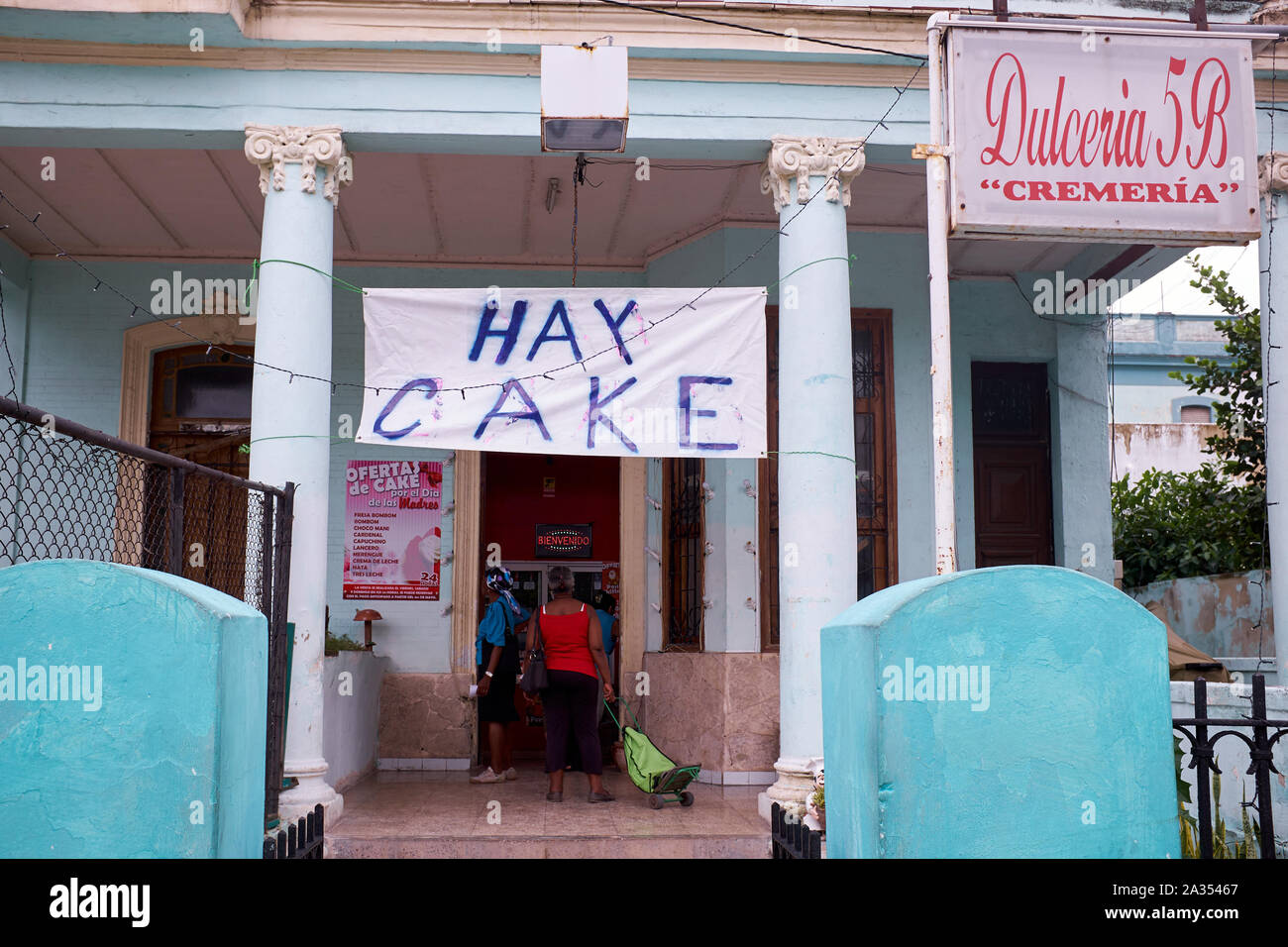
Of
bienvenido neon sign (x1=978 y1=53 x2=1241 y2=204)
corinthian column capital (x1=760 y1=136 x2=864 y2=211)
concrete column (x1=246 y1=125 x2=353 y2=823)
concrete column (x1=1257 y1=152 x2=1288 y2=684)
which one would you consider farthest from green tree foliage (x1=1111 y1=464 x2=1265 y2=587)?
concrete column (x1=246 y1=125 x2=353 y2=823)

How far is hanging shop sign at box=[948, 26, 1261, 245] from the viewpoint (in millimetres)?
6637

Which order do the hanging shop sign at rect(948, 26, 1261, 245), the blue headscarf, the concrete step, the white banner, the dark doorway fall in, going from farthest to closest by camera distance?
the dark doorway < the blue headscarf < the white banner < the concrete step < the hanging shop sign at rect(948, 26, 1261, 245)

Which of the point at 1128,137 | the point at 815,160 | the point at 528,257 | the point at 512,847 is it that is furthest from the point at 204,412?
the point at 1128,137

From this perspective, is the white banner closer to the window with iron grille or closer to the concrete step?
the concrete step

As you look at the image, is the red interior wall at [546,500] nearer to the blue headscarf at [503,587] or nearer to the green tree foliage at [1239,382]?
the blue headscarf at [503,587]

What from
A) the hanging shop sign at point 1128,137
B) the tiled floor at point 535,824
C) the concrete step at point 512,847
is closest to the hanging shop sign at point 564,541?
the tiled floor at point 535,824

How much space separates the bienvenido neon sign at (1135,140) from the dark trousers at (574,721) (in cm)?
479

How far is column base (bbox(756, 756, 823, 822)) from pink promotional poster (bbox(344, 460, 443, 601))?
15.4 ft

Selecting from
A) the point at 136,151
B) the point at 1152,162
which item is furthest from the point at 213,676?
the point at 136,151

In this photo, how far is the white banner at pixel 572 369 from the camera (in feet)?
26.9

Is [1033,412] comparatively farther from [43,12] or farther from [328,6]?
[43,12]

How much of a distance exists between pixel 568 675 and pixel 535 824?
4.04 ft

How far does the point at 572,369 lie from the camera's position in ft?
27.3

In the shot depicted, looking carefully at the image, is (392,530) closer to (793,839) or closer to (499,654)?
(499,654)
